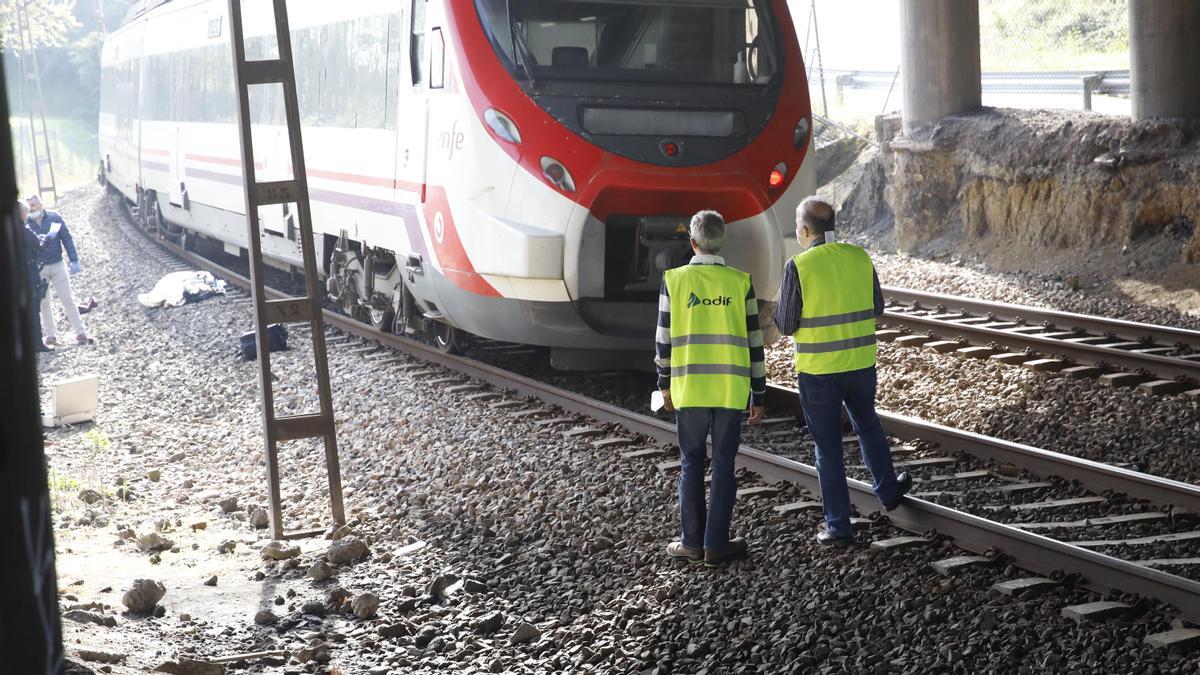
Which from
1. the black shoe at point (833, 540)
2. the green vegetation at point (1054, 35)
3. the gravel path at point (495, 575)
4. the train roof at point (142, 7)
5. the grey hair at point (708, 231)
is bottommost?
the gravel path at point (495, 575)

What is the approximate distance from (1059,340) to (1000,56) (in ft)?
62.7

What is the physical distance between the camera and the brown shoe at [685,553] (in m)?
5.66

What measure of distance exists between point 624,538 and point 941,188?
11.2m

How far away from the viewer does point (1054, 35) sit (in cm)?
2700

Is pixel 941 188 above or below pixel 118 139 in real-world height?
below

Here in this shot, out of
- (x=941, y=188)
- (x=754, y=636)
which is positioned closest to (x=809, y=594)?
(x=754, y=636)

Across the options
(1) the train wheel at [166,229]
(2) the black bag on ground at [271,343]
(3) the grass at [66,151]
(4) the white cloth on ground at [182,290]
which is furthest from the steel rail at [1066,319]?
(3) the grass at [66,151]

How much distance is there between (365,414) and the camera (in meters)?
9.36

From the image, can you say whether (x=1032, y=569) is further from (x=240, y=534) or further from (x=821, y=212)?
(x=240, y=534)

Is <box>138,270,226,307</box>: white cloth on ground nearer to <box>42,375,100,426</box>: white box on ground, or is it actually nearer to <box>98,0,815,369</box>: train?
<box>42,375,100,426</box>: white box on ground

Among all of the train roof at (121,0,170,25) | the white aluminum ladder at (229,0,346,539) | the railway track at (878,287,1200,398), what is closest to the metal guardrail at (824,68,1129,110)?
the railway track at (878,287,1200,398)

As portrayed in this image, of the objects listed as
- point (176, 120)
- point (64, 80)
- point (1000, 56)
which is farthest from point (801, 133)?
point (64, 80)

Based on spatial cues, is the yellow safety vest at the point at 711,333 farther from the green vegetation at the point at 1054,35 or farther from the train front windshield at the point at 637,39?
the green vegetation at the point at 1054,35

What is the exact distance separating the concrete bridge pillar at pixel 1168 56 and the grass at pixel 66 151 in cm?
3896
